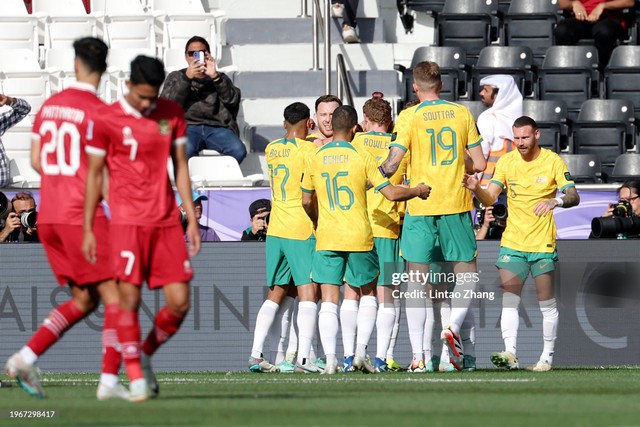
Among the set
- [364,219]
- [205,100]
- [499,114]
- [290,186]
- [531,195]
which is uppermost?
[205,100]

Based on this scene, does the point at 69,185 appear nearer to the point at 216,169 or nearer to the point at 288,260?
the point at 288,260

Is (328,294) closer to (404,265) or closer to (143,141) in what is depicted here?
(404,265)

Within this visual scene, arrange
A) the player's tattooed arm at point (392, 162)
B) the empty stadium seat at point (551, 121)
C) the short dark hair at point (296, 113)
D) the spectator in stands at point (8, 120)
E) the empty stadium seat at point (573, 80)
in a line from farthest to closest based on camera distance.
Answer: the empty stadium seat at point (573, 80) → the empty stadium seat at point (551, 121) → the spectator in stands at point (8, 120) → the short dark hair at point (296, 113) → the player's tattooed arm at point (392, 162)

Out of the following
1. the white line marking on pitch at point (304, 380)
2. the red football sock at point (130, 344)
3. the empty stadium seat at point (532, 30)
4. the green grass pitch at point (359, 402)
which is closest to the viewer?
the green grass pitch at point (359, 402)

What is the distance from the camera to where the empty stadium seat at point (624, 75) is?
17.8 metres

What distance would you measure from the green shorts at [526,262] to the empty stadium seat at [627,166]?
15.5 ft

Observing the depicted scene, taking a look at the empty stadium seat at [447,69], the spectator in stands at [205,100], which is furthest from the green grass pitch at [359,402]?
the empty stadium seat at [447,69]

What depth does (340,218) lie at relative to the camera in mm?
11062

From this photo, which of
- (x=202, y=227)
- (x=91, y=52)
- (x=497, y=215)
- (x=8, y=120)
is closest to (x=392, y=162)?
(x=497, y=215)

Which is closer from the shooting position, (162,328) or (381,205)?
(162,328)

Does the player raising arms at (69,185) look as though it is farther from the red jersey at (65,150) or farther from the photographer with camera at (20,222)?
the photographer with camera at (20,222)

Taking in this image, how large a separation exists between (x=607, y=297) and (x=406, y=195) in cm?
321

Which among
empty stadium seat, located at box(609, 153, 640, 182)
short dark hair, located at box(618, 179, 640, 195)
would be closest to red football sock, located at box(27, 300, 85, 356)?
short dark hair, located at box(618, 179, 640, 195)

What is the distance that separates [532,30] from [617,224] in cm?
646
